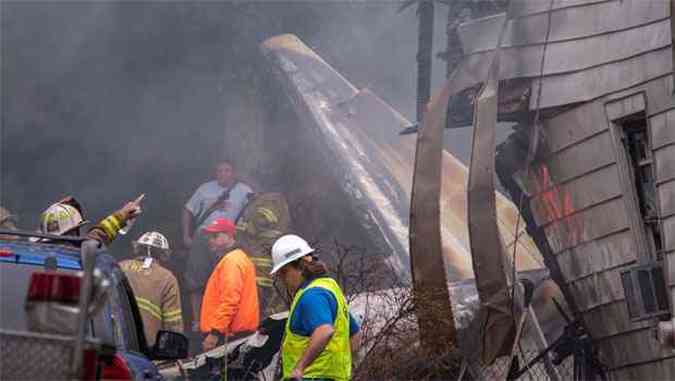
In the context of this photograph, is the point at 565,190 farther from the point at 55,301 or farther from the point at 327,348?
the point at 55,301

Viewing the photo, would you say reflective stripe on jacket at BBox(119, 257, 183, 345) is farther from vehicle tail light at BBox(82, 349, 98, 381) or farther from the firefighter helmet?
vehicle tail light at BBox(82, 349, 98, 381)

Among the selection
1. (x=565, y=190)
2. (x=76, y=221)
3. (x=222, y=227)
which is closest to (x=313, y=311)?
(x=76, y=221)

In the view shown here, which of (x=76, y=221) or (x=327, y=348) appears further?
(x=76, y=221)

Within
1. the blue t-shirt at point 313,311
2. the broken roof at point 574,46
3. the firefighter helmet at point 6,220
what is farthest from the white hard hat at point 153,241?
the blue t-shirt at point 313,311

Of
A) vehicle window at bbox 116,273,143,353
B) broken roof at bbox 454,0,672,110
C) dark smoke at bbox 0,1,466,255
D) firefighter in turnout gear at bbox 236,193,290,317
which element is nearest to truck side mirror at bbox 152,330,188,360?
vehicle window at bbox 116,273,143,353

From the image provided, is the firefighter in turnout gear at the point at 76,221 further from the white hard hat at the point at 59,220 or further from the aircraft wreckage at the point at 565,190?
the aircraft wreckage at the point at 565,190

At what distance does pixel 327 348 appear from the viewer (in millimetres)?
6004

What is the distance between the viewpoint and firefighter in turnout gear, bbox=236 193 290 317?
39.0 ft

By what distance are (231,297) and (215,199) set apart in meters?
3.40

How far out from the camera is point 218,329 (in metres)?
9.80

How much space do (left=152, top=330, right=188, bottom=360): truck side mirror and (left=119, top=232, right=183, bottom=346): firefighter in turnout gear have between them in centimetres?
355

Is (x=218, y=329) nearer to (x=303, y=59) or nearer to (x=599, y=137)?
(x=599, y=137)

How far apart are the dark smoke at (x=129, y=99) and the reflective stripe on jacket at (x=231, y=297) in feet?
20.6

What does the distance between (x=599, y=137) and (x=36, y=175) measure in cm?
982
